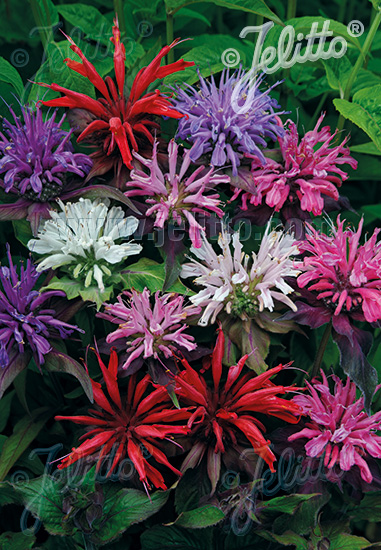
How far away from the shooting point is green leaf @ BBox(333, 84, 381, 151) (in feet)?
2.45

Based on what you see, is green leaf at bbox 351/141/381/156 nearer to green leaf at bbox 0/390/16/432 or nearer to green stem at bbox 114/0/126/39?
green stem at bbox 114/0/126/39

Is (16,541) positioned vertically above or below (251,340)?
below

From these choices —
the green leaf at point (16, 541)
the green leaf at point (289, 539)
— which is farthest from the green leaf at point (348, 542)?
the green leaf at point (16, 541)

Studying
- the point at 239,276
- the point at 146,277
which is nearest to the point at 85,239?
the point at 146,277

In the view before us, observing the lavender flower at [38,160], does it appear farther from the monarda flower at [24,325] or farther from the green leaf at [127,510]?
the green leaf at [127,510]

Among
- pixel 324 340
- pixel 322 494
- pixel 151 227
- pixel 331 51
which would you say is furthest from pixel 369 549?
pixel 331 51

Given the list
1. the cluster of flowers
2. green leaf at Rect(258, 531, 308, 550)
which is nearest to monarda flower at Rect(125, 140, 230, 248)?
the cluster of flowers

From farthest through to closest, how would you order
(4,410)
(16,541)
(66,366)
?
Answer: (4,410), (16,541), (66,366)

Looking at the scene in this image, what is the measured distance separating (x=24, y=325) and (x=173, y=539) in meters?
0.32

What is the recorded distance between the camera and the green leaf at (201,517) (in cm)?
67

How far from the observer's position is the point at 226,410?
757 mm

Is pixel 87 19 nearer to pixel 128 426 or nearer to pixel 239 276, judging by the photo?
pixel 239 276

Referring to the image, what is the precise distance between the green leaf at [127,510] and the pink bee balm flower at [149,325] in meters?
0.15

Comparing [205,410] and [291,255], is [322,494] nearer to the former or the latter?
[205,410]
